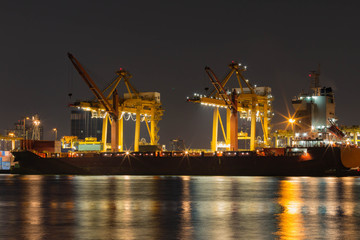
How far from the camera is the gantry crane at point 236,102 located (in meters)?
71.3

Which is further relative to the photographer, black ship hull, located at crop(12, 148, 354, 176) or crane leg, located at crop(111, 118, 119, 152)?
crane leg, located at crop(111, 118, 119, 152)

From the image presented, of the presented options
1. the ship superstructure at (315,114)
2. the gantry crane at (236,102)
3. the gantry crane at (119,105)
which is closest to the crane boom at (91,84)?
the gantry crane at (119,105)

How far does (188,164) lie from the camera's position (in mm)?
70312

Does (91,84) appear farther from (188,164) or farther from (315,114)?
(315,114)

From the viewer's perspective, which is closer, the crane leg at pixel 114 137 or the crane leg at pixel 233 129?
the crane leg at pixel 233 129

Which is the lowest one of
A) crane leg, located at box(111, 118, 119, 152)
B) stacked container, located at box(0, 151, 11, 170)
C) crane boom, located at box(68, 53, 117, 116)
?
stacked container, located at box(0, 151, 11, 170)

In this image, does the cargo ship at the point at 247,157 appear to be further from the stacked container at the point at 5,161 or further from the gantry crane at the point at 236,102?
the stacked container at the point at 5,161

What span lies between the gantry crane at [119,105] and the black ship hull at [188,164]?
12.7 feet

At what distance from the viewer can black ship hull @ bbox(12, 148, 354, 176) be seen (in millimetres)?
64438

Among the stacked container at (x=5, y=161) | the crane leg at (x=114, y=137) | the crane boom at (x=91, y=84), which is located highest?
the crane boom at (x=91, y=84)

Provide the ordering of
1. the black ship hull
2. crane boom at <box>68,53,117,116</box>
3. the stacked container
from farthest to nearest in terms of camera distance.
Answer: the stacked container < crane boom at <box>68,53,117,116</box> < the black ship hull

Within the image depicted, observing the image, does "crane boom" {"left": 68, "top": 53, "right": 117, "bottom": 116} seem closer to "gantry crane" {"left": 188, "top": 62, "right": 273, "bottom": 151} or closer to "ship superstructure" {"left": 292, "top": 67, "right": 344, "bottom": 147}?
"gantry crane" {"left": 188, "top": 62, "right": 273, "bottom": 151}

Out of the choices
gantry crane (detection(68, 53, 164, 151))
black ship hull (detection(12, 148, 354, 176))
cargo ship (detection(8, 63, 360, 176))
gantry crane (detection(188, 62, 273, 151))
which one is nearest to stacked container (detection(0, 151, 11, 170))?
black ship hull (detection(12, 148, 354, 176))

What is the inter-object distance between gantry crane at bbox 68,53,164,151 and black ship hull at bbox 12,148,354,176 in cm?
387
